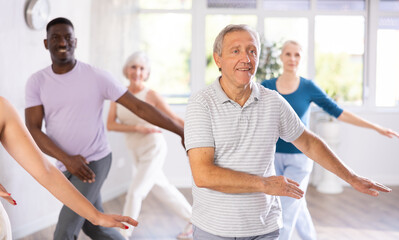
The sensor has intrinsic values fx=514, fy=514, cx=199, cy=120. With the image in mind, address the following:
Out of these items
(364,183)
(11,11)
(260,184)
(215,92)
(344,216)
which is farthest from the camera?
(344,216)

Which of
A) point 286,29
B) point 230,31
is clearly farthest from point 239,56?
point 286,29

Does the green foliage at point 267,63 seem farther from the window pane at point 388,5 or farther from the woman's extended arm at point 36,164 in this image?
the woman's extended arm at point 36,164

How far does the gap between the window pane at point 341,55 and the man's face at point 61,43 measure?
4597mm

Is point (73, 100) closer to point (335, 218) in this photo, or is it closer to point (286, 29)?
point (335, 218)

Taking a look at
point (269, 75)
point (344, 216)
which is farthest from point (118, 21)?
point (344, 216)

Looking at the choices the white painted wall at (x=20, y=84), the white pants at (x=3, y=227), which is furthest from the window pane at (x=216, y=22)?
the white pants at (x=3, y=227)

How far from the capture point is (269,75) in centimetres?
620

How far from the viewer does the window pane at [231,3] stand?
6605mm

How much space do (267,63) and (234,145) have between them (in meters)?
4.52

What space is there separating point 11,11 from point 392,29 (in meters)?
4.81

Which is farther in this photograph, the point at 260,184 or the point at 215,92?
the point at 215,92

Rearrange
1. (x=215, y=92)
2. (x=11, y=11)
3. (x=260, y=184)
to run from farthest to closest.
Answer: (x=11, y=11) < (x=215, y=92) < (x=260, y=184)

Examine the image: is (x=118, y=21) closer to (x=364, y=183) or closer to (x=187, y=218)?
(x=187, y=218)

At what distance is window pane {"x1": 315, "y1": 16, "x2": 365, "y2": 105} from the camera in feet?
22.1
